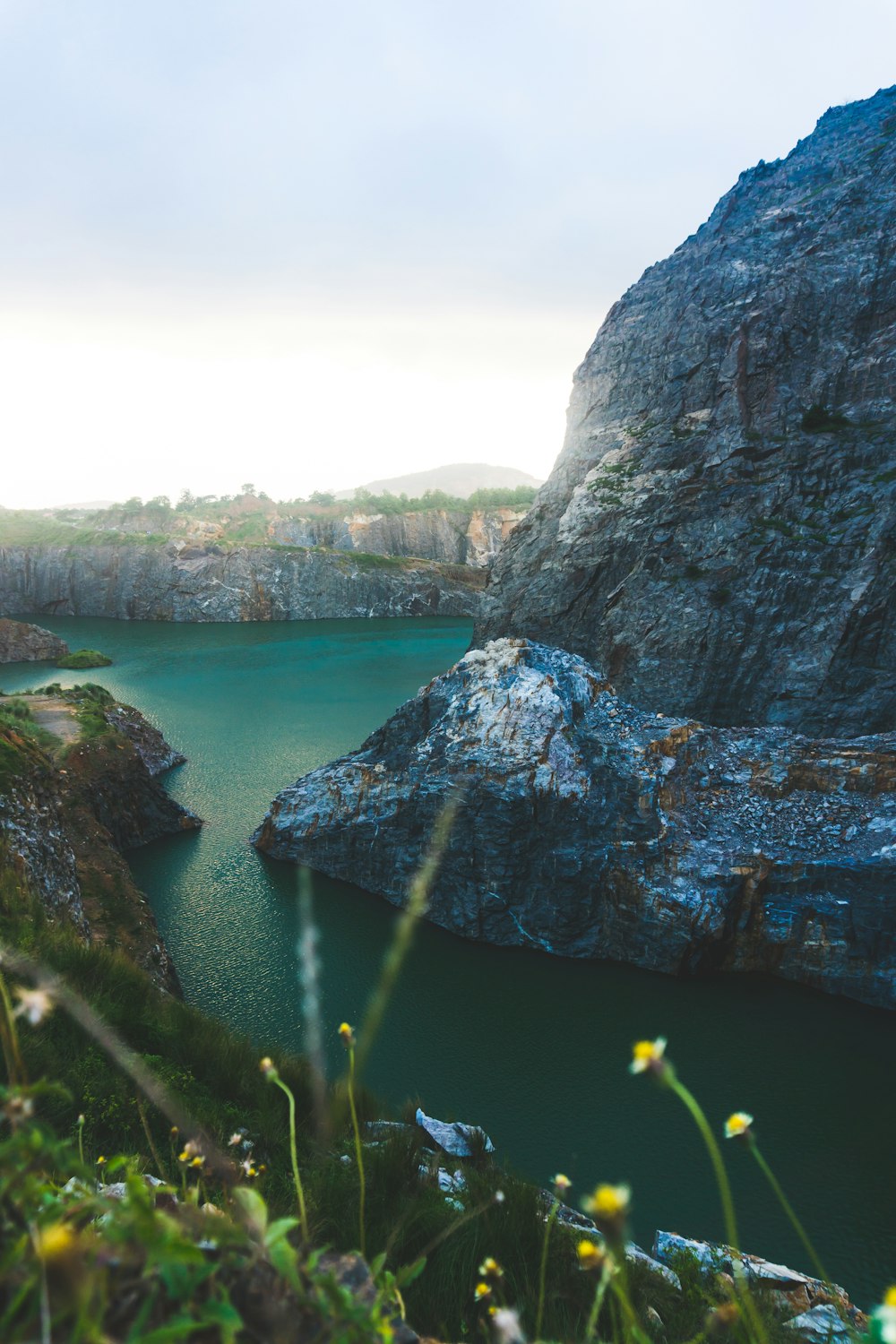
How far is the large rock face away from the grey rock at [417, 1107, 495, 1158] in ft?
59.5

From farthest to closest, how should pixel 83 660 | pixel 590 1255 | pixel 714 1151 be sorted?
1. pixel 83 660
2. pixel 590 1255
3. pixel 714 1151

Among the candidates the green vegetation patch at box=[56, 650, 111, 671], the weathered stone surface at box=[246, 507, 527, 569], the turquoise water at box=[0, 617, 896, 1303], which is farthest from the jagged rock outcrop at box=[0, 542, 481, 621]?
the turquoise water at box=[0, 617, 896, 1303]

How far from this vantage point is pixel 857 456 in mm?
22656

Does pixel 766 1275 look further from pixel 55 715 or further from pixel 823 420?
pixel 823 420

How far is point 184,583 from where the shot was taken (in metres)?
66.3

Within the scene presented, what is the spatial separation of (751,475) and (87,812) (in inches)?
954

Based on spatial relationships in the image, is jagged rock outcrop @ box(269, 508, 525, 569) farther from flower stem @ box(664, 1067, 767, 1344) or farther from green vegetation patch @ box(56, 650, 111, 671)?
flower stem @ box(664, 1067, 767, 1344)

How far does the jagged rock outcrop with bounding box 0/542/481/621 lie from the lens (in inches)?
2616


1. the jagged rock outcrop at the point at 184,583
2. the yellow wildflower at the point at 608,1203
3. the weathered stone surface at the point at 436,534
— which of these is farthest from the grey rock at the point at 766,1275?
the weathered stone surface at the point at 436,534

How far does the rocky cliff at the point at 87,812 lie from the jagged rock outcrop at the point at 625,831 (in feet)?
15.5

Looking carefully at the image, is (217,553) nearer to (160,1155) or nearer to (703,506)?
(703,506)

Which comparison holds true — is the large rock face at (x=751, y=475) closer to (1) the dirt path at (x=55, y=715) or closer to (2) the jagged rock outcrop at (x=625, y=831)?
(2) the jagged rock outcrop at (x=625, y=831)

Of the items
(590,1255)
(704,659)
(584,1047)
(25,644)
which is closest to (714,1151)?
(590,1255)

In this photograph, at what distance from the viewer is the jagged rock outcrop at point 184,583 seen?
218ft
